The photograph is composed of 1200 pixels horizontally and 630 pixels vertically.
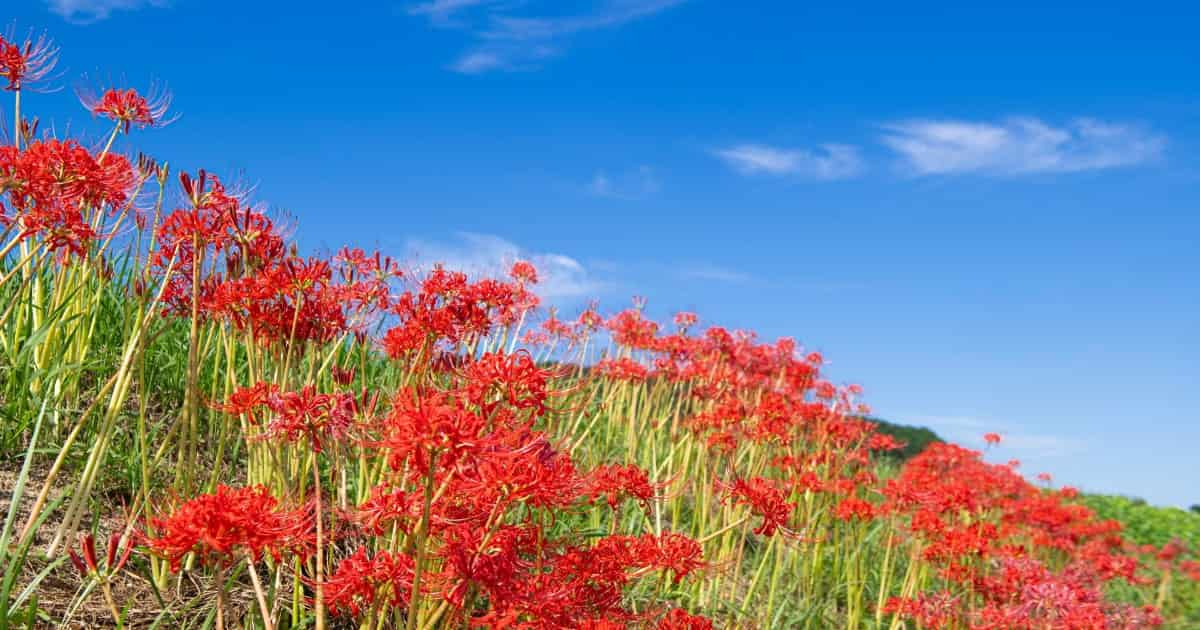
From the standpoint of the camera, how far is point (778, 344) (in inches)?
348

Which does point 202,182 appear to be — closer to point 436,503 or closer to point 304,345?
point 304,345

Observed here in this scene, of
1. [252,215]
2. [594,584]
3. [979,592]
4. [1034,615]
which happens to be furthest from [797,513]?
[252,215]

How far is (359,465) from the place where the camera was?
15.8 ft

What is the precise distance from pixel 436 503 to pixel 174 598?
2.05m

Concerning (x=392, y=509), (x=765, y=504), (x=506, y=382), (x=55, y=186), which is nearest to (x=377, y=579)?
(x=392, y=509)

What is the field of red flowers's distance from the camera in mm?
2822

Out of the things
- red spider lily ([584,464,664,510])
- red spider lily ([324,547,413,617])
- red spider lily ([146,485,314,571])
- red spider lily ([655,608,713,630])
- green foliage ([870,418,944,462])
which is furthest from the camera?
green foliage ([870,418,944,462])

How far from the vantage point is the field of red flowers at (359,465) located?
111 inches

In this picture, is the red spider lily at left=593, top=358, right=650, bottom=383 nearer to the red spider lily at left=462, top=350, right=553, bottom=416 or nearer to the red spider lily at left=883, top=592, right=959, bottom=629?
the red spider lily at left=883, top=592, right=959, bottom=629

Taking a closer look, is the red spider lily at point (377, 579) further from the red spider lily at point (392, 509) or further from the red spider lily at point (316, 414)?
the red spider lily at point (316, 414)

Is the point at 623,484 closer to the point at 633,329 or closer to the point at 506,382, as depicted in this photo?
the point at 506,382

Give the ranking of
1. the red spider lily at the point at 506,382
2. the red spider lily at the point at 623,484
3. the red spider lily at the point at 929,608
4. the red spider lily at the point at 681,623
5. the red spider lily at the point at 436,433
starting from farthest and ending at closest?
the red spider lily at the point at 929,608 → the red spider lily at the point at 623,484 → the red spider lily at the point at 681,623 → the red spider lily at the point at 506,382 → the red spider lily at the point at 436,433

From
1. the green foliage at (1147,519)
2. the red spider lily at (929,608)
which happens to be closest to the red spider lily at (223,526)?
the red spider lily at (929,608)

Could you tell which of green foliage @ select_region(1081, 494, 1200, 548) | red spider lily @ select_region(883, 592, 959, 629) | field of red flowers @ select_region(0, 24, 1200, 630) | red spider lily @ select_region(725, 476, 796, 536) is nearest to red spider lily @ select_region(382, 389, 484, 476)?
field of red flowers @ select_region(0, 24, 1200, 630)
